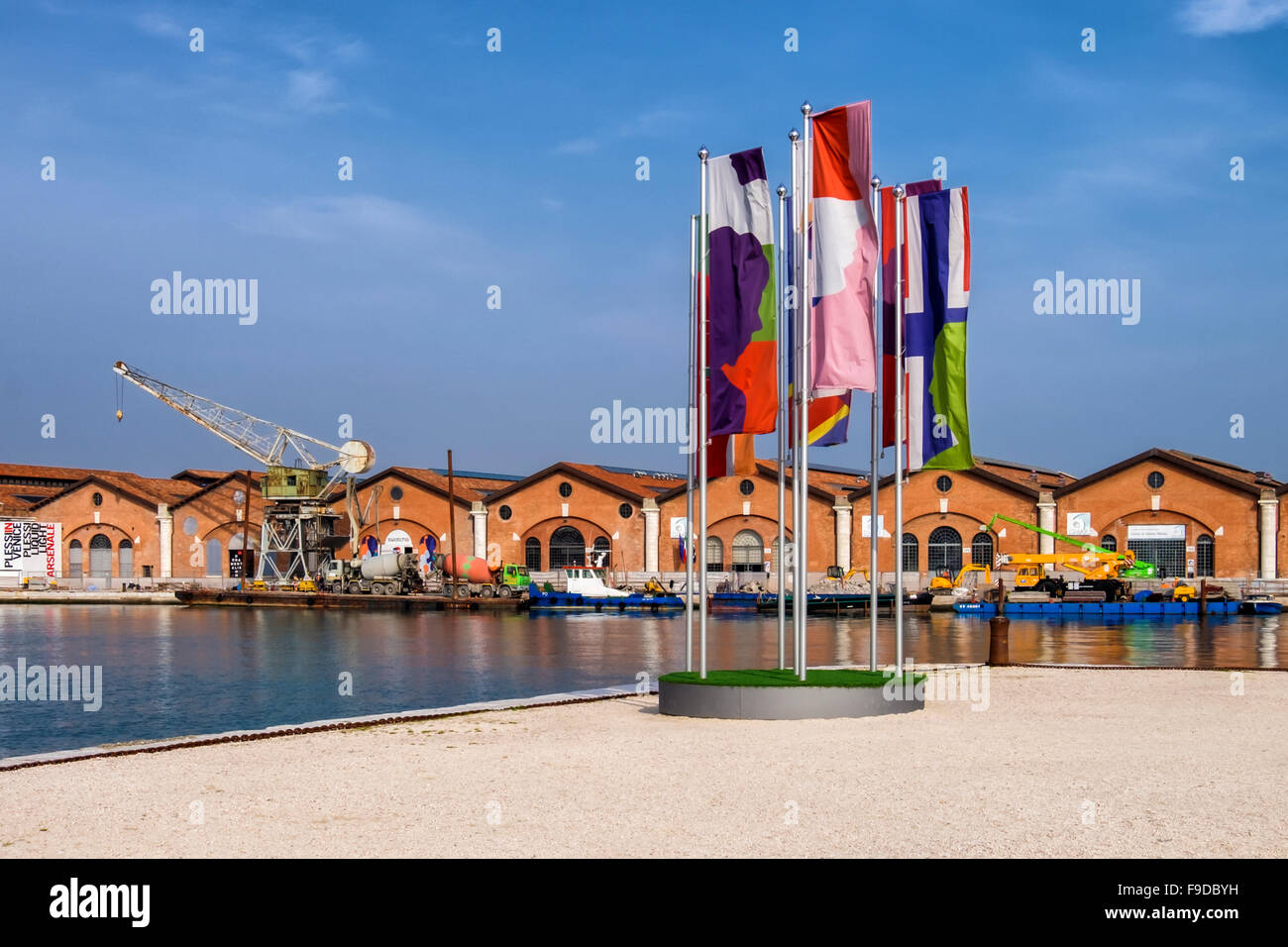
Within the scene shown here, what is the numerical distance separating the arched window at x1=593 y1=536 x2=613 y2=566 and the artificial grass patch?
66354mm

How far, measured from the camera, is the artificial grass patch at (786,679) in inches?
689

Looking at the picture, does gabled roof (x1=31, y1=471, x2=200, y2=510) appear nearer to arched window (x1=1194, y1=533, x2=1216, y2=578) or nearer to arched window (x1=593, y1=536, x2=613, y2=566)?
arched window (x1=593, y1=536, x2=613, y2=566)

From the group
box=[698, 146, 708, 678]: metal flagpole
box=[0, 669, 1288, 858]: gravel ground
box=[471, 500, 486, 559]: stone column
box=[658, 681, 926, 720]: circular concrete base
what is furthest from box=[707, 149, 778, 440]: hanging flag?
box=[471, 500, 486, 559]: stone column

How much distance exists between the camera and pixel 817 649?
142 ft

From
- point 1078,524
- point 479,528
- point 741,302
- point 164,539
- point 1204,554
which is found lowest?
point 1204,554

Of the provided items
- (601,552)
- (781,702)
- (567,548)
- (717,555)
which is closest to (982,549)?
(717,555)

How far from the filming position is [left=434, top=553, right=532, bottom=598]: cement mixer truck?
8119 centimetres

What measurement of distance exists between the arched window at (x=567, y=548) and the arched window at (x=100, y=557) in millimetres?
37333

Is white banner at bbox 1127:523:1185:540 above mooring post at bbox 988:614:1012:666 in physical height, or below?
above

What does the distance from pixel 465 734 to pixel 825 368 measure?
6985 mm

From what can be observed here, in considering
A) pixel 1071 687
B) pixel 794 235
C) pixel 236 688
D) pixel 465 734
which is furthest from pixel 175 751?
pixel 236 688

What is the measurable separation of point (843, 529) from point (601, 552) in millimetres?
16536

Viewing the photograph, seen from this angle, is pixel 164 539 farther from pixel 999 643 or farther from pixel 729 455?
pixel 729 455

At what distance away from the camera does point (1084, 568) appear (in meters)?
71.9
